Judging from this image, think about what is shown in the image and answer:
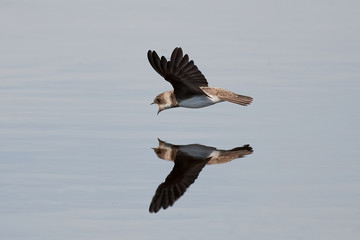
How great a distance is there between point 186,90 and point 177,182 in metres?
3.07

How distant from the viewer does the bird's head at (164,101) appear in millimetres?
12156

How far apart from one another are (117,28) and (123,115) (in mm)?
6277

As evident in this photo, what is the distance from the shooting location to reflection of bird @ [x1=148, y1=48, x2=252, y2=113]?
11430 mm

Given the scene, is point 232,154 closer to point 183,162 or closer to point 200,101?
point 183,162

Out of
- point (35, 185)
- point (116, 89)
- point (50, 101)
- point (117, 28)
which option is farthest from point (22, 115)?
point (117, 28)

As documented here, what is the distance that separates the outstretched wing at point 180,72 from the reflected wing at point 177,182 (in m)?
1.58

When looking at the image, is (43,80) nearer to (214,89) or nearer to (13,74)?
(13,74)

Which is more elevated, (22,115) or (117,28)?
(117,28)

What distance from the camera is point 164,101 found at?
40.0 ft

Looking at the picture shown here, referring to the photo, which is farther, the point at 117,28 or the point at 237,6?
the point at 237,6

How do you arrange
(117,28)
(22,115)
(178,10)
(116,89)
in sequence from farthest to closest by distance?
(178,10) → (117,28) → (116,89) → (22,115)

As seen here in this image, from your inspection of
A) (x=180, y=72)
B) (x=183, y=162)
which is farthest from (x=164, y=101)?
(x=183, y=162)

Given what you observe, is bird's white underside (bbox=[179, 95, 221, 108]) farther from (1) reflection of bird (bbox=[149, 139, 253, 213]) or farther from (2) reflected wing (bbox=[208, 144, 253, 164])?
(2) reflected wing (bbox=[208, 144, 253, 164])

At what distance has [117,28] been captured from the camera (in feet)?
58.7
